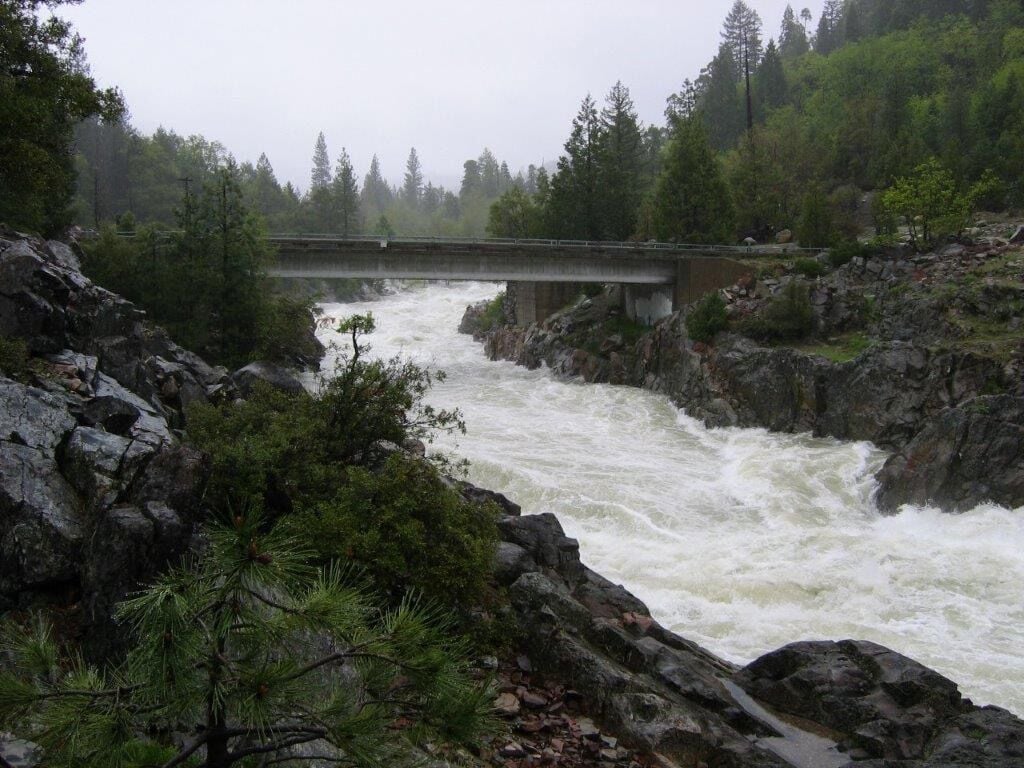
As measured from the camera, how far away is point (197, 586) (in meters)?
4.77

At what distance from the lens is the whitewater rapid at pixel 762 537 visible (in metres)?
15.9

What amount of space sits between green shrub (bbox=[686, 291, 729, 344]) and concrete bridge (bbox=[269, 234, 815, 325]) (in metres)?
5.06

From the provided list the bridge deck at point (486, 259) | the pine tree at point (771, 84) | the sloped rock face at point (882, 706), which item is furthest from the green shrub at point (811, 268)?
the pine tree at point (771, 84)

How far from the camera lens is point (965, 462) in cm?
2275

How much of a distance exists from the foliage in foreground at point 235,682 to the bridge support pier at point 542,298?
48.5m

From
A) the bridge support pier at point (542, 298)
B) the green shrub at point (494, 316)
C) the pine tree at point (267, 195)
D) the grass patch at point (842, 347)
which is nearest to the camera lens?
the grass patch at point (842, 347)

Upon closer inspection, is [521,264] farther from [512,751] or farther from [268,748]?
[268,748]

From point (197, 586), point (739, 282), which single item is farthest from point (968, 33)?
point (197, 586)

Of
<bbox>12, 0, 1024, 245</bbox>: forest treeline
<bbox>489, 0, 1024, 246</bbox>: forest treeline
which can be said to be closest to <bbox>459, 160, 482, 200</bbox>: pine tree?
<bbox>12, 0, 1024, 245</bbox>: forest treeline

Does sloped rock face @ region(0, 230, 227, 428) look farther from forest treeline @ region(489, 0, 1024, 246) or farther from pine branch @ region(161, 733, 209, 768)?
forest treeline @ region(489, 0, 1024, 246)

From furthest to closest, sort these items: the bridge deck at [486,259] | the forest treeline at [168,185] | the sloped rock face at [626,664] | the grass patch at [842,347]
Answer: the forest treeline at [168,185], the bridge deck at [486,259], the grass patch at [842,347], the sloped rock face at [626,664]

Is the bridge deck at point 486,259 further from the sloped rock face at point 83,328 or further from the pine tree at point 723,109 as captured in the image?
the pine tree at point 723,109

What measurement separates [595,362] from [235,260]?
20.0 metres

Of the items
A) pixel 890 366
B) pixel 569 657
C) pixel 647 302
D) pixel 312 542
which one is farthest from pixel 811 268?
pixel 312 542
